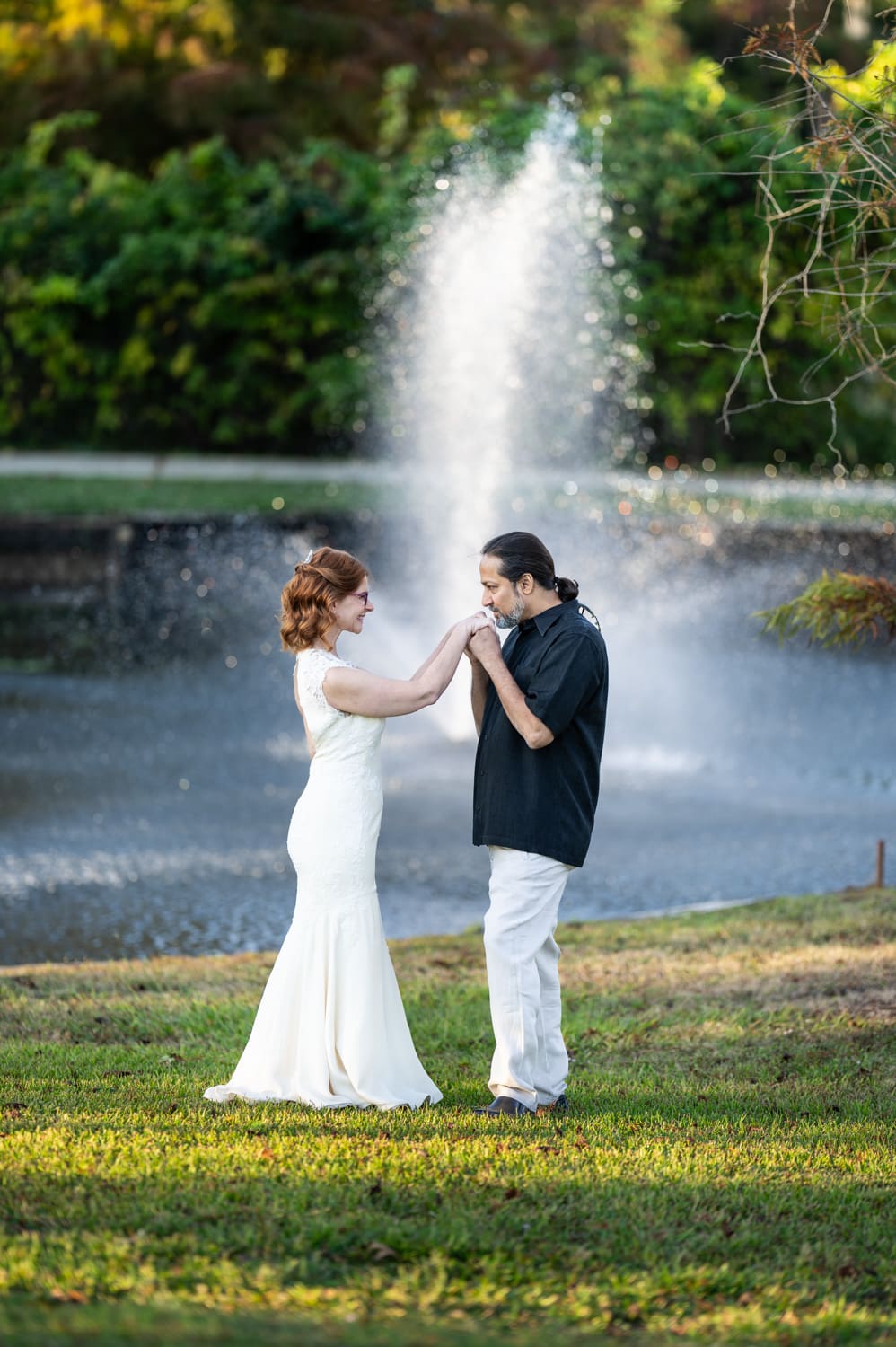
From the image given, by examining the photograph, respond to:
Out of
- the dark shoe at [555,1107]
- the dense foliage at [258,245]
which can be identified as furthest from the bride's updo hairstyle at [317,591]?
the dense foliage at [258,245]

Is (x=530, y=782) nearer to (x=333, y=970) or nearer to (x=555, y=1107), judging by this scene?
(x=333, y=970)

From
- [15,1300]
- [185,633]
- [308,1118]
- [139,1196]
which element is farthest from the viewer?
[185,633]

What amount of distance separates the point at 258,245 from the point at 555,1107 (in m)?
20.1

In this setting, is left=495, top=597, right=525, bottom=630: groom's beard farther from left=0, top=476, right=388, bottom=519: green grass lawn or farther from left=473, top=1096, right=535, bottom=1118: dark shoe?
left=0, top=476, right=388, bottom=519: green grass lawn

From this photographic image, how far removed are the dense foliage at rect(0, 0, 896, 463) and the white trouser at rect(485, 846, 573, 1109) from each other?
58.5 ft

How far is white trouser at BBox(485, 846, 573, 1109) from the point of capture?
4.62 metres

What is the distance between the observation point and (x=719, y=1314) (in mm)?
3262

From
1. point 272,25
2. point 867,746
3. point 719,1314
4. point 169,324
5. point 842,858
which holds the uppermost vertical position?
point 272,25

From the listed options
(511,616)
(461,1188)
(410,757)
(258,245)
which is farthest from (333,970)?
(258,245)

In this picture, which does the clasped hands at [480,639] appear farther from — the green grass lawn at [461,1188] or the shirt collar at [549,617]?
the green grass lawn at [461,1188]

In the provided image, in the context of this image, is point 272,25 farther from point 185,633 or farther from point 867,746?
point 867,746

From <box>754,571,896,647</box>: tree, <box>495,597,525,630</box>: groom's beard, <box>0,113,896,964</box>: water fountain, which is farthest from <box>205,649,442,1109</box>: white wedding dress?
<box>754,571,896,647</box>: tree

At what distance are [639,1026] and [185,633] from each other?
11.1 m

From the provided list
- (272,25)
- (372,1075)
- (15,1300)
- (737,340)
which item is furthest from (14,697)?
(272,25)
